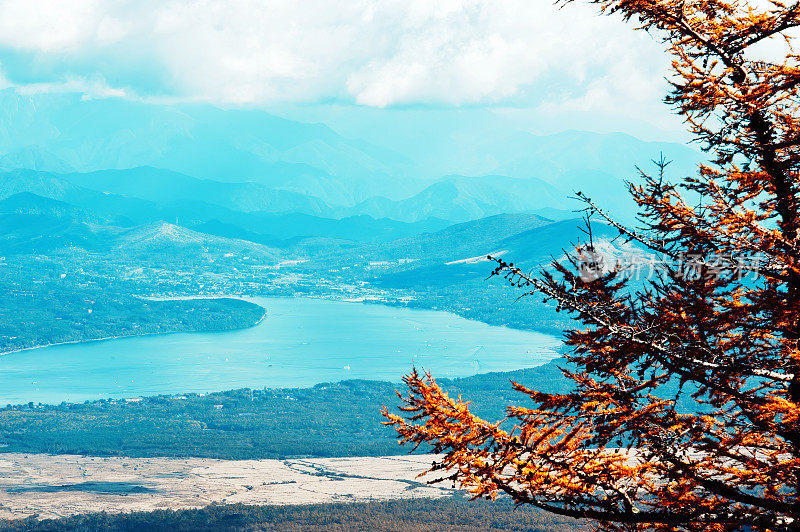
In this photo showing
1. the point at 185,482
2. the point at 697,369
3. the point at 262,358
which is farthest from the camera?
the point at 262,358

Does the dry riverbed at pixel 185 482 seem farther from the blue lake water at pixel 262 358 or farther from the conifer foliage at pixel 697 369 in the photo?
the conifer foliage at pixel 697 369

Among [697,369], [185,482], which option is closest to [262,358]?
[185,482]

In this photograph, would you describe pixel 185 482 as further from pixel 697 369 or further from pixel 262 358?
pixel 697 369

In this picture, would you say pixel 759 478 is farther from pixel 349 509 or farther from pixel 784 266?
pixel 349 509

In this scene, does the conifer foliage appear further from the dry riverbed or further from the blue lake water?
the blue lake water

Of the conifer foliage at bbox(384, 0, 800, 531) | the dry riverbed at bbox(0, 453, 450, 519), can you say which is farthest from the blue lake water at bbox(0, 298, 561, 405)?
the conifer foliage at bbox(384, 0, 800, 531)

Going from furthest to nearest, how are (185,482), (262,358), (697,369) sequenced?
(262,358)
(185,482)
(697,369)
